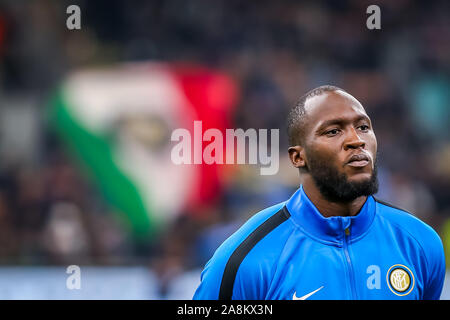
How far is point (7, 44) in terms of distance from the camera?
33.4 feet

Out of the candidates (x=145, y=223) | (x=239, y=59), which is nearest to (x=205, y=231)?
(x=145, y=223)

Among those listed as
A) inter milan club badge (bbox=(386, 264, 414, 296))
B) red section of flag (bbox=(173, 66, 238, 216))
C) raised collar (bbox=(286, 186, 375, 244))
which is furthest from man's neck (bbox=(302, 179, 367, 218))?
red section of flag (bbox=(173, 66, 238, 216))

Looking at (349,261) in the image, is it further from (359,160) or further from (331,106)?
(331,106)

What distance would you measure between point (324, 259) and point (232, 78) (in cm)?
754

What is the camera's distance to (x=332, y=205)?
2617 millimetres

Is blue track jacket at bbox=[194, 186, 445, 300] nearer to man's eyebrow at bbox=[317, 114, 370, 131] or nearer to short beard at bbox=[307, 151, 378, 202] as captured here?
short beard at bbox=[307, 151, 378, 202]

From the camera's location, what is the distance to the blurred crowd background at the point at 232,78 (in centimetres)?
795

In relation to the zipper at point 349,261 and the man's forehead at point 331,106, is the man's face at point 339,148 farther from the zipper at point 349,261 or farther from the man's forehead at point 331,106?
the zipper at point 349,261

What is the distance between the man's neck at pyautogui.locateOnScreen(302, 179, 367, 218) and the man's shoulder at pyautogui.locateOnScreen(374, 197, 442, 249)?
15 centimetres

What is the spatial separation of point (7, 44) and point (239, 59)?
318 cm

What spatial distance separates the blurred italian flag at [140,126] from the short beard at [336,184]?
6.67 meters

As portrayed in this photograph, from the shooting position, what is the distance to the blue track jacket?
2.53 meters
